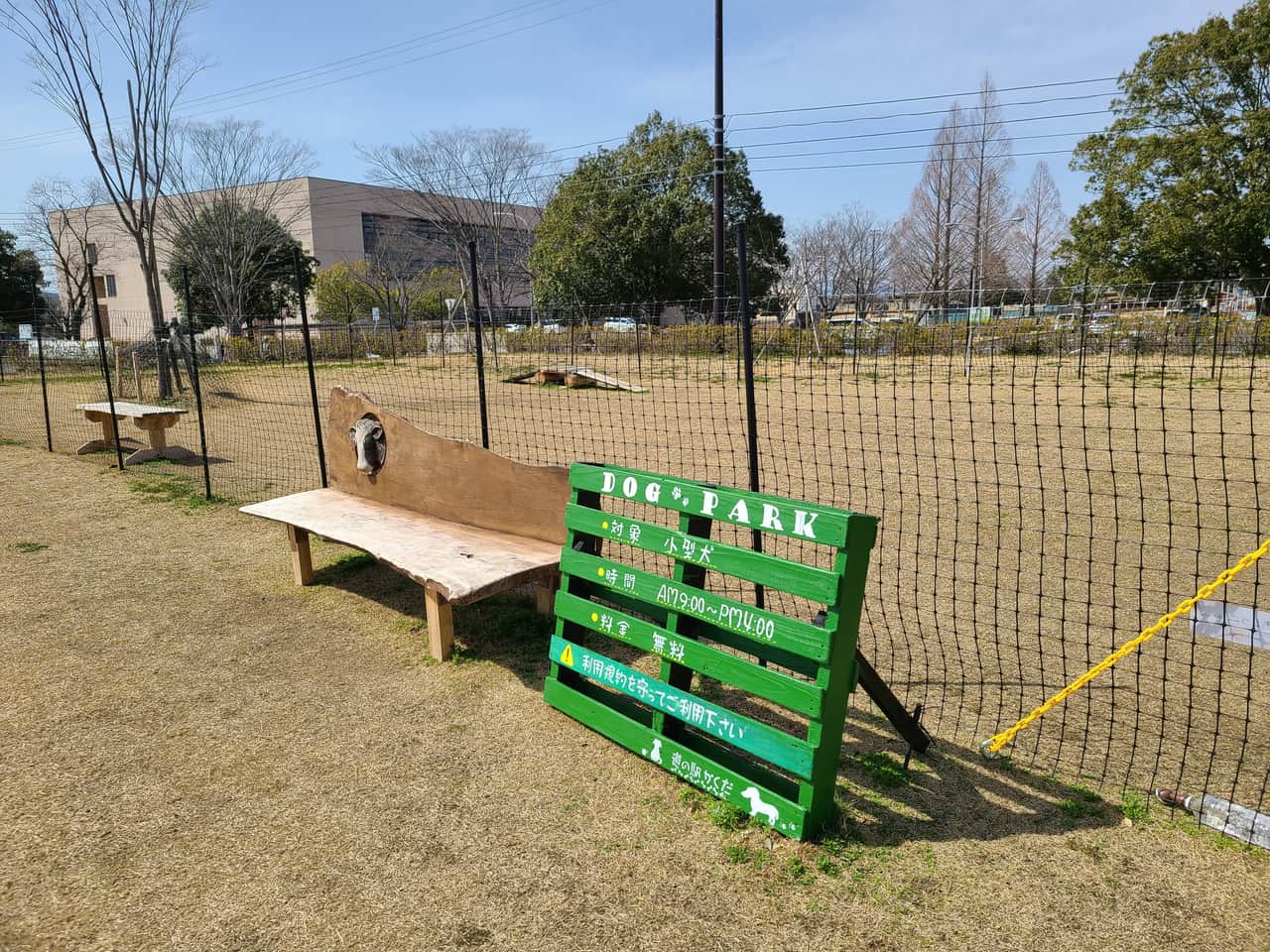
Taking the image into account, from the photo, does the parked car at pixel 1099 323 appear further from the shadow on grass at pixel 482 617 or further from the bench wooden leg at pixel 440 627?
the bench wooden leg at pixel 440 627

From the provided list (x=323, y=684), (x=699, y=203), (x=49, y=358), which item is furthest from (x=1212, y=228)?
(x=49, y=358)

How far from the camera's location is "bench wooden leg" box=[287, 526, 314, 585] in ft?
17.2

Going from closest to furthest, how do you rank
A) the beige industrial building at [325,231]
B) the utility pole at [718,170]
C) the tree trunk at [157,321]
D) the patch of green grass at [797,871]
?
the patch of green grass at [797,871], the tree trunk at [157,321], the utility pole at [718,170], the beige industrial building at [325,231]

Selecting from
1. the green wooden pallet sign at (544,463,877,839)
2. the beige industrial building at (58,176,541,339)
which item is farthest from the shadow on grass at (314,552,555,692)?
the beige industrial building at (58,176,541,339)

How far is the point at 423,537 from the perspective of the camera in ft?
14.8

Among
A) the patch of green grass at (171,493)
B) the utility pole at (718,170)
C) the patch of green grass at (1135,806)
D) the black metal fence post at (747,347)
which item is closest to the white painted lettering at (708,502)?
the black metal fence post at (747,347)

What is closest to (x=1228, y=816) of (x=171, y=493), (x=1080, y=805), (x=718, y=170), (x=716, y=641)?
(x=1080, y=805)

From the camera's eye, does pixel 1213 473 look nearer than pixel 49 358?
Yes

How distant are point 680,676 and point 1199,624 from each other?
6.72ft

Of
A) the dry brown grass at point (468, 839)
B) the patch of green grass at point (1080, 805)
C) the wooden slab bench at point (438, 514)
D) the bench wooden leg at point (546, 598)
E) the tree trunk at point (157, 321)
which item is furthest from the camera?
the tree trunk at point (157, 321)

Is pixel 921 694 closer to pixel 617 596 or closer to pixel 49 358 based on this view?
pixel 617 596

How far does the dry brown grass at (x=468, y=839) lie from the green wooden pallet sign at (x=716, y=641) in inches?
5.7

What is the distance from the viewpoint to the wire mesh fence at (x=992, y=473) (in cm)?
355

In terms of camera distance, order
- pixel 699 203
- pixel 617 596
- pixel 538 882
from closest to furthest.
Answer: pixel 538 882 < pixel 617 596 < pixel 699 203
